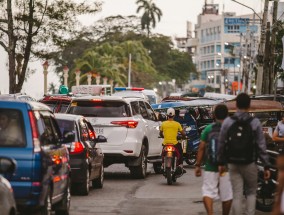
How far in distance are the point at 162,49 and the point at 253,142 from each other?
12821 centimetres

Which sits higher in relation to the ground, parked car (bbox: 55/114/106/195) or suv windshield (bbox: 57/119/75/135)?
suv windshield (bbox: 57/119/75/135)

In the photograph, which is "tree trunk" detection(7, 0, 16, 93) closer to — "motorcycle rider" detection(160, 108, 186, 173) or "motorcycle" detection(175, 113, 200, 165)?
"motorcycle" detection(175, 113, 200, 165)

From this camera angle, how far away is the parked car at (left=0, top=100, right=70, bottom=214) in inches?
488

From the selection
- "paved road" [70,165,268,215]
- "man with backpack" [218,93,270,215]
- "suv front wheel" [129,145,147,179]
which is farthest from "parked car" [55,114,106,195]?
"man with backpack" [218,93,270,215]

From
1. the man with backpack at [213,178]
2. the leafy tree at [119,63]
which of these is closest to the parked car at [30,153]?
the man with backpack at [213,178]

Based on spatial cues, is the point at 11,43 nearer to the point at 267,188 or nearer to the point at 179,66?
the point at 267,188

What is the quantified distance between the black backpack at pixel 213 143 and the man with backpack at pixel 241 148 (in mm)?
374

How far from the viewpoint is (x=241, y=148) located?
13.2 m

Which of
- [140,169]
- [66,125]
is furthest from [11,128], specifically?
[140,169]

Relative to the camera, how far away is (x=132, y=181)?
2323 cm

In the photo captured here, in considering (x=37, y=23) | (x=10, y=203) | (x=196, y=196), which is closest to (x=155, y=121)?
(x=196, y=196)

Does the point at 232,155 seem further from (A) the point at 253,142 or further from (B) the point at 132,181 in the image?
(B) the point at 132,181

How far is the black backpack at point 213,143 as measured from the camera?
549 inches

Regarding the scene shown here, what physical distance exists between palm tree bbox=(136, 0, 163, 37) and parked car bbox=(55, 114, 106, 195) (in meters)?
126
